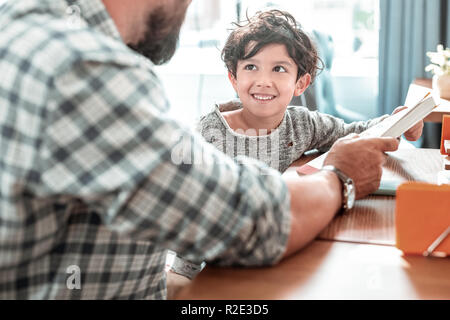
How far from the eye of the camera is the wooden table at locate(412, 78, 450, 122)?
2.11 metres

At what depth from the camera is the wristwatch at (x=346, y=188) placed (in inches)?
36.7

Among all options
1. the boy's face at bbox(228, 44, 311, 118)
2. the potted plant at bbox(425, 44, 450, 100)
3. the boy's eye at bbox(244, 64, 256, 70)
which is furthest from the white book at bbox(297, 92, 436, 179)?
the potted plant at bbox(425, 44, 450, 100)

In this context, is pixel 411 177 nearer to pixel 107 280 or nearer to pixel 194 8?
pixel 107 280

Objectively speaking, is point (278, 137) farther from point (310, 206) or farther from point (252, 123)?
point (310, 206)

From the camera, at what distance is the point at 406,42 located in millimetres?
3342

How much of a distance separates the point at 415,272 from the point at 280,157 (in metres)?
0.79

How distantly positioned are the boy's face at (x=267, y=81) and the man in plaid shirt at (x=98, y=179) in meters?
0.81

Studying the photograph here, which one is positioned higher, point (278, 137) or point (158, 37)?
point (158, 37)

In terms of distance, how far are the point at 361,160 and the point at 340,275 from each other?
1.00 feet

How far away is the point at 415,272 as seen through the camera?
0.76m

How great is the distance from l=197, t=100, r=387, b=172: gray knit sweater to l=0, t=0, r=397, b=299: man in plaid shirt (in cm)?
72

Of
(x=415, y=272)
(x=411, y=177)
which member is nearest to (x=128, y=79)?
(x=415, y=272)

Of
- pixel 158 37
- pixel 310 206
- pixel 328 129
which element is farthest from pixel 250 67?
pixel 310 206

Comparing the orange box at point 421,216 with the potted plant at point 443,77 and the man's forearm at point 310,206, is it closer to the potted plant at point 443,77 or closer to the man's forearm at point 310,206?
the man's forearm at point 310,206
